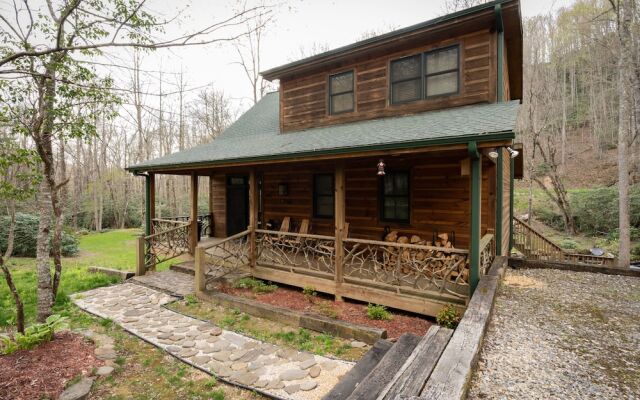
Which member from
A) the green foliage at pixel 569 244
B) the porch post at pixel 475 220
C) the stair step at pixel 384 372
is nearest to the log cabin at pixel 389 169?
the porch post at pixel 475 220

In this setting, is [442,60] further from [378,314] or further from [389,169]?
[378,314]

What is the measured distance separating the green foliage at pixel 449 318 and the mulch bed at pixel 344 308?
0.45 metres

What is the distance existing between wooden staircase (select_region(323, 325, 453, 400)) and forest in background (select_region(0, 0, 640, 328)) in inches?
157

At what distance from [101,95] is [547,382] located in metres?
6.95

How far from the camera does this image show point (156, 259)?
9.48 metres

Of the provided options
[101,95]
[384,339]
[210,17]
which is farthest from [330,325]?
[101,95]

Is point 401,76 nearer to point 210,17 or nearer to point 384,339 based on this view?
point 210,17

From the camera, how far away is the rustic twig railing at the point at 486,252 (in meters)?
5.67

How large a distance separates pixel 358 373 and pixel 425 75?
6694 millimetres

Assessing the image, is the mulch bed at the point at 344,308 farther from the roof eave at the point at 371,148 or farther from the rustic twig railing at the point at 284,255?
the roof eave at the point at 371,148

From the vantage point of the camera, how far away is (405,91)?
7910 millimetres

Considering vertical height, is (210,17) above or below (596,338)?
above

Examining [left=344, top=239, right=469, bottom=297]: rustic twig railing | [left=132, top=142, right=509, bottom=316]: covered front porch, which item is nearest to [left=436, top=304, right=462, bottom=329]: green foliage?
[left=132, top=142, right=509, bottom=316]: covered front porch

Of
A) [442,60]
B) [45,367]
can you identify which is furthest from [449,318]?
[442,60]
